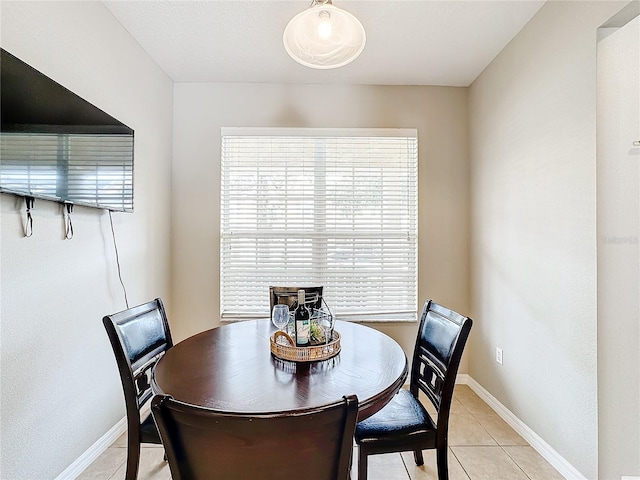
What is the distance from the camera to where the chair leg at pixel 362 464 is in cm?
139

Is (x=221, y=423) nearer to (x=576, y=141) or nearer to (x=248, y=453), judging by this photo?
(x=248, y=453)

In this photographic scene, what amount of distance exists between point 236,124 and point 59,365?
85.6 inches

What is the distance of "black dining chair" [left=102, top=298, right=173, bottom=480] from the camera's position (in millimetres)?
1380

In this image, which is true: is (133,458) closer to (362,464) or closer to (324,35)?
(362,464)

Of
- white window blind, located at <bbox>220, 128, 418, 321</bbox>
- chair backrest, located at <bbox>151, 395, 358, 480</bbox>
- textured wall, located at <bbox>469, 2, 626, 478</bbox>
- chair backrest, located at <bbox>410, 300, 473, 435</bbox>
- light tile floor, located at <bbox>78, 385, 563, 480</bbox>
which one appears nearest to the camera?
chair backrest, located at <bbox>151, 395, 358, 480</bbox>

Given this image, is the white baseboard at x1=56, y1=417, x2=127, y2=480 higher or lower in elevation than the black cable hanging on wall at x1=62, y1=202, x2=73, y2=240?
lower

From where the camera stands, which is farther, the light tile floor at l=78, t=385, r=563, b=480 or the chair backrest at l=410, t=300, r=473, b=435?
the light tile floor at l=78, t=385, r=563, b=480

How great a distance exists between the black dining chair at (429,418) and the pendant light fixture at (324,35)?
4.44ft

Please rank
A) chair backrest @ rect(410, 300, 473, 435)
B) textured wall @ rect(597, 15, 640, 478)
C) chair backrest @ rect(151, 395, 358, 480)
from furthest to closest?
textured wall @ rect(597, 15, 640, 478)
chair backrest @ rect(410, 300, 473, 435)
chair backrest @ rect(151, 395, 358, 480)

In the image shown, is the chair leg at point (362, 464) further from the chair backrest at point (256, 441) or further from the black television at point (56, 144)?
the black television at point (56, 144)

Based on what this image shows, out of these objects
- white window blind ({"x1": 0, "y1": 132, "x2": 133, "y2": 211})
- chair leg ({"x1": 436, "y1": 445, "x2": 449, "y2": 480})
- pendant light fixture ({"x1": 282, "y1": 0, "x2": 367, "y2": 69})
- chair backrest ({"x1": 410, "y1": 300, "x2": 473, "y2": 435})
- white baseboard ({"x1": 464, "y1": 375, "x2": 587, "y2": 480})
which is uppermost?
pendant light fixture ({"x1": 282, "y1": 0, "x2": 367, "y2": 69})

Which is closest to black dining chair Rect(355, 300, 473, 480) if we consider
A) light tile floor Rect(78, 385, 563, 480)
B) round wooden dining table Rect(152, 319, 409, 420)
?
round wooden dining table Rect(152, 319, 409, 420)

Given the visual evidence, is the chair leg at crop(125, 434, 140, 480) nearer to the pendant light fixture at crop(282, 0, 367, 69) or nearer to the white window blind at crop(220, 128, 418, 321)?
the white window blind at crop(220, 128, 418, 321)

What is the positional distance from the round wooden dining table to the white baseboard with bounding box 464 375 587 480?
4.07 feet
